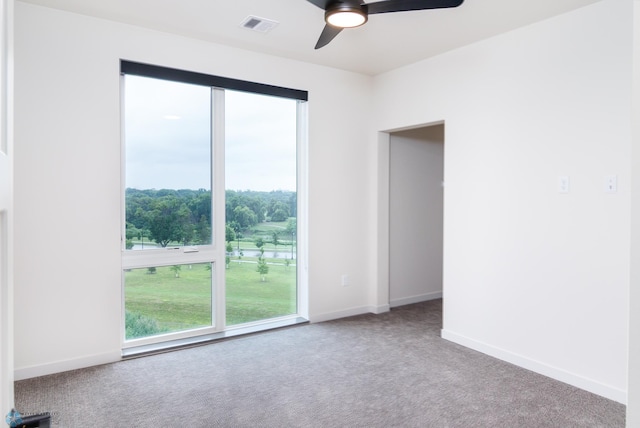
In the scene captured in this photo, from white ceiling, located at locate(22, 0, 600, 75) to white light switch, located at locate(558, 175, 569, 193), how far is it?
1160mm

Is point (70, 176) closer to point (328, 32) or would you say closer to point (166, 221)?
point (166, 221)

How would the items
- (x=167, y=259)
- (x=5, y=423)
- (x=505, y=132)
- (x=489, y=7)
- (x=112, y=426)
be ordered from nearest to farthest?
(x=5, y=423), (x=112, y=426), (x=489, y=7), (x=505, y=132), (x=167, y=259)

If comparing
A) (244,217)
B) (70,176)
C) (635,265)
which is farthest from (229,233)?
(635,265)

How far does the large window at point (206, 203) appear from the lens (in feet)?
→ 11.4

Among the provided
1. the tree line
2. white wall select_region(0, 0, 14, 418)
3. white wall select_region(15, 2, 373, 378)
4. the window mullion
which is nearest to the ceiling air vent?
white wall select_region(15, 2, 373, 378)

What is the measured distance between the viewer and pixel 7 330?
3.58 feet

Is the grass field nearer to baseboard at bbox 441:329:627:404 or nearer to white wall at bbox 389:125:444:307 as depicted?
white wall at bbox 389:125:444:307

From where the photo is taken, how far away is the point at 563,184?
9.73 ft

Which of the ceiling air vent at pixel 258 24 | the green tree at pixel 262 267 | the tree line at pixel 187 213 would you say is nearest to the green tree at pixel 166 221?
the tree line at pixel 187 213

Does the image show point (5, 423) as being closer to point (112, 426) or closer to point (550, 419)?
point (112, 426)

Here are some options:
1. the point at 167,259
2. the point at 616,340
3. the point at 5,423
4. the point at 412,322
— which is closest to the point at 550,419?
the point at 616,340

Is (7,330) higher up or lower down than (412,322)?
higher up

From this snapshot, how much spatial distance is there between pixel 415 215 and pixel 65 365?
12.6ft

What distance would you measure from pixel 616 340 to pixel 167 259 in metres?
3.38
